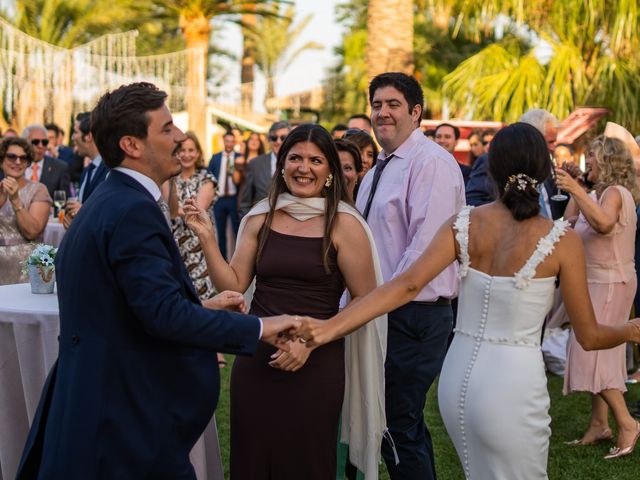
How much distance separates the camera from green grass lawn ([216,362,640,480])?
5.86m

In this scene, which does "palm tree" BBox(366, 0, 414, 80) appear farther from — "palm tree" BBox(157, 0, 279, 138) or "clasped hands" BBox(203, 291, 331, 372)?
"palm tree" BBox(157, 0, 279, 138)

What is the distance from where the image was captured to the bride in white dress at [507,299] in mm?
3434

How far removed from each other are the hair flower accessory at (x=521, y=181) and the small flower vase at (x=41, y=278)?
2.72 metres

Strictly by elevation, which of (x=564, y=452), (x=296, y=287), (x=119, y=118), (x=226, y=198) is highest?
(x=119, y=118)

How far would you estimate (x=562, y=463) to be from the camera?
239 inches

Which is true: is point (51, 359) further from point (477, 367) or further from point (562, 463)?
point (562, 463)

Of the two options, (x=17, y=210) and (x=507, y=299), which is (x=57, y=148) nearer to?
(x=17, y=210)

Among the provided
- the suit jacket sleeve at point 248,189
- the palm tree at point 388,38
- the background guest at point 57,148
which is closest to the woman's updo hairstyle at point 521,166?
the suit jacket sleeve at point 248,189

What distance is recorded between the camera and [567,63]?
58.1 feet

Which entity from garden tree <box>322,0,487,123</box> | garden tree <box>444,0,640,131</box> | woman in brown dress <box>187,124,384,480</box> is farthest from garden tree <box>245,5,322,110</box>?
woman in brown dress <box>187,124,384,480</box>

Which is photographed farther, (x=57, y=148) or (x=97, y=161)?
(x=57, y=148)

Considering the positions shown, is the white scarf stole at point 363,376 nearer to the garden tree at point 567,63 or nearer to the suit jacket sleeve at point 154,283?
the suit jacket sleeve at point 154,283

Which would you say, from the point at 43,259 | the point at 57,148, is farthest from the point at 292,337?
the point at 57,148

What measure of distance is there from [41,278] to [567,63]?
14587 millimetres
